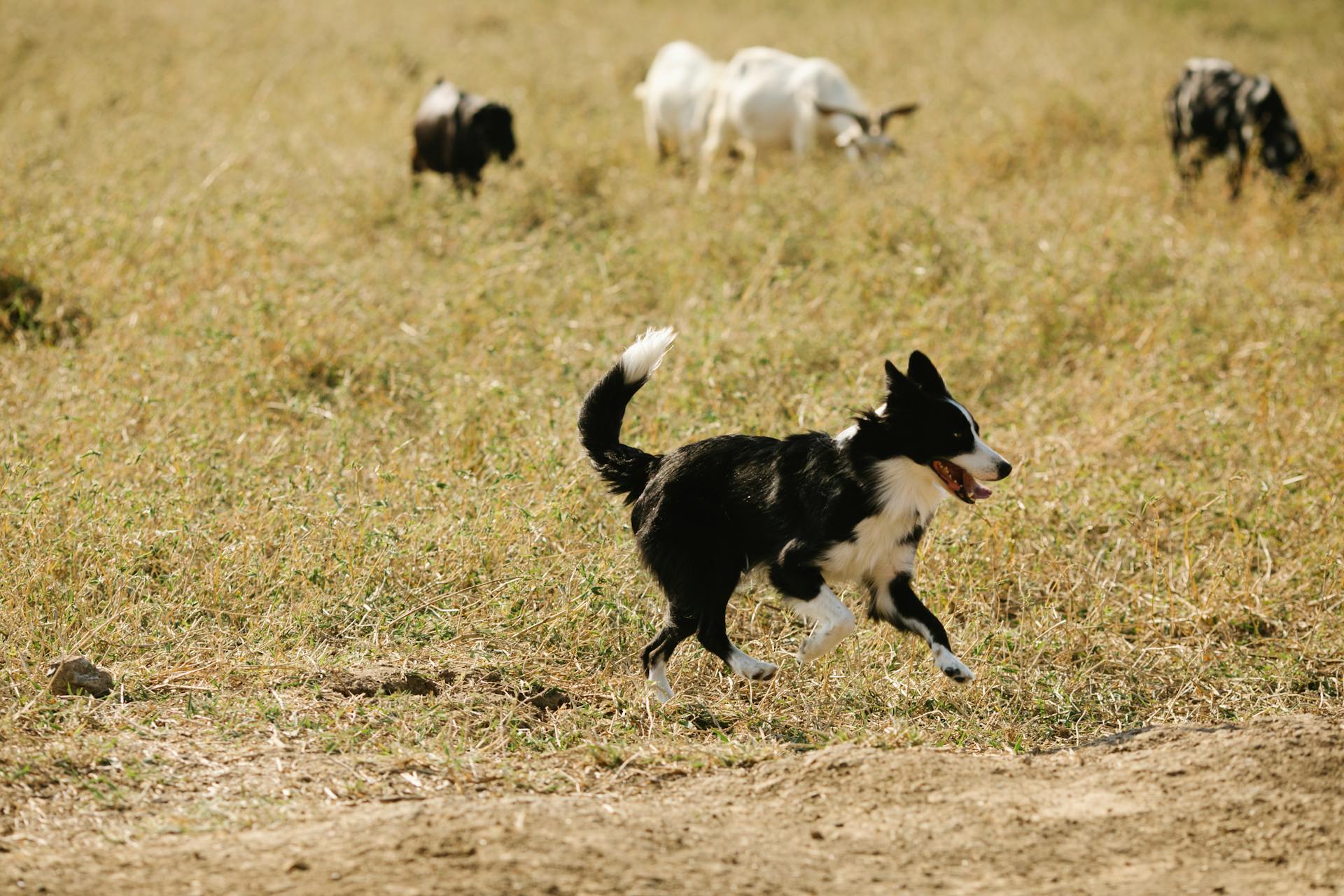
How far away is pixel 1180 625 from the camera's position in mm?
5590

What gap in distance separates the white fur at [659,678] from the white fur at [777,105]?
8.56 m

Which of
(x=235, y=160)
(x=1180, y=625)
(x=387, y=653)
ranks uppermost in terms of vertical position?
(x=235, y=160)

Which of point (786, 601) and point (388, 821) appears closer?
point (388, 821)

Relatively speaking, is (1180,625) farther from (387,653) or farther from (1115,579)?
(387,653)

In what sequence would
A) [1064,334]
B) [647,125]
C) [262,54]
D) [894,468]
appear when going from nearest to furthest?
[894,468] → [1064,334] → [647,125] → [262,54]

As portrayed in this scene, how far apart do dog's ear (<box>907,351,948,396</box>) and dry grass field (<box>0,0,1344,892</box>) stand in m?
1.12

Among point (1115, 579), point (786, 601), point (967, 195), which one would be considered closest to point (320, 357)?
point (786, 601)

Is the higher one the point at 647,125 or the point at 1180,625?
the point at 647,125

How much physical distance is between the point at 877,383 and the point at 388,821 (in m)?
4.61

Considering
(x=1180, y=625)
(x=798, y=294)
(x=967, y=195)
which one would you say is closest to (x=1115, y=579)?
(x=1180, y=625)

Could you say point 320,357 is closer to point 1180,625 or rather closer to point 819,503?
point 819,503

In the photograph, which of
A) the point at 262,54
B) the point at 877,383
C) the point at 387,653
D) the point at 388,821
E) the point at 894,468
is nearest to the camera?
the point at 388,821

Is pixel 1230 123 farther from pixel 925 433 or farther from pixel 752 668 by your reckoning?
pixel 752 668

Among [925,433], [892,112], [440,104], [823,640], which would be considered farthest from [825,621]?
[892,112]
